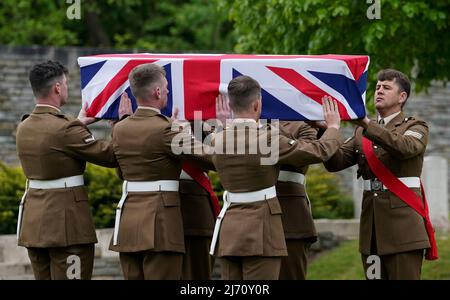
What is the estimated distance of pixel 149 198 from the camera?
8211 mm

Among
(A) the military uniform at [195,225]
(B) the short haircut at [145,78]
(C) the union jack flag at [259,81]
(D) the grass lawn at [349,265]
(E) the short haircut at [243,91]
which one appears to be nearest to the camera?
(E) the short haircut at [243,91]

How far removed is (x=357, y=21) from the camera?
1101 centimetres

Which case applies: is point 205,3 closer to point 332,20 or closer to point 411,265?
point 332,20

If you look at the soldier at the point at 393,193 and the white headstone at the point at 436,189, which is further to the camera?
the white headstone at the point at 436,189

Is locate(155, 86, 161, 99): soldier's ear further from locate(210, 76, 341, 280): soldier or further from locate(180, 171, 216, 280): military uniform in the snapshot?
locate(180, 171, 216, 280): military uniform

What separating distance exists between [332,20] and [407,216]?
2.87 metres

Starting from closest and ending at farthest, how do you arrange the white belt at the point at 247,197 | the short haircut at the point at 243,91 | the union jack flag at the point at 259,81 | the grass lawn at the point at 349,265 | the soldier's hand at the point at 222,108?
the short haircut at the point at 243,91 → the white belt at the point at 247,197 → the union jack flag at the point at 259,81 → the soldier's hand at the point at 222,108 → the grass lawn at the point at 349,265

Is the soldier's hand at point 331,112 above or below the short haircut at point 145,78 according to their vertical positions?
below

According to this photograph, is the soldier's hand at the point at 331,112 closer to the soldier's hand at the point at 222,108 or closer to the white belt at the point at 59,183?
the soldier's hand at the point at 222,108

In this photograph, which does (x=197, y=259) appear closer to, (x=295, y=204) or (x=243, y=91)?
(x=295, y=204)

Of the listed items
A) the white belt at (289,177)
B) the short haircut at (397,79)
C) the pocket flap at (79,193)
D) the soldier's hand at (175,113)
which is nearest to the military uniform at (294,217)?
the white belt at (289,177)

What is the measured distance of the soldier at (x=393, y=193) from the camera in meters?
8.49

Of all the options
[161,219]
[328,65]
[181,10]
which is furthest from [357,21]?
[181,10]

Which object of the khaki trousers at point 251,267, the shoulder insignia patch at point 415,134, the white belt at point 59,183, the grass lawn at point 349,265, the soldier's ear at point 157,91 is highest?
the soldier's ear at point 157,91
